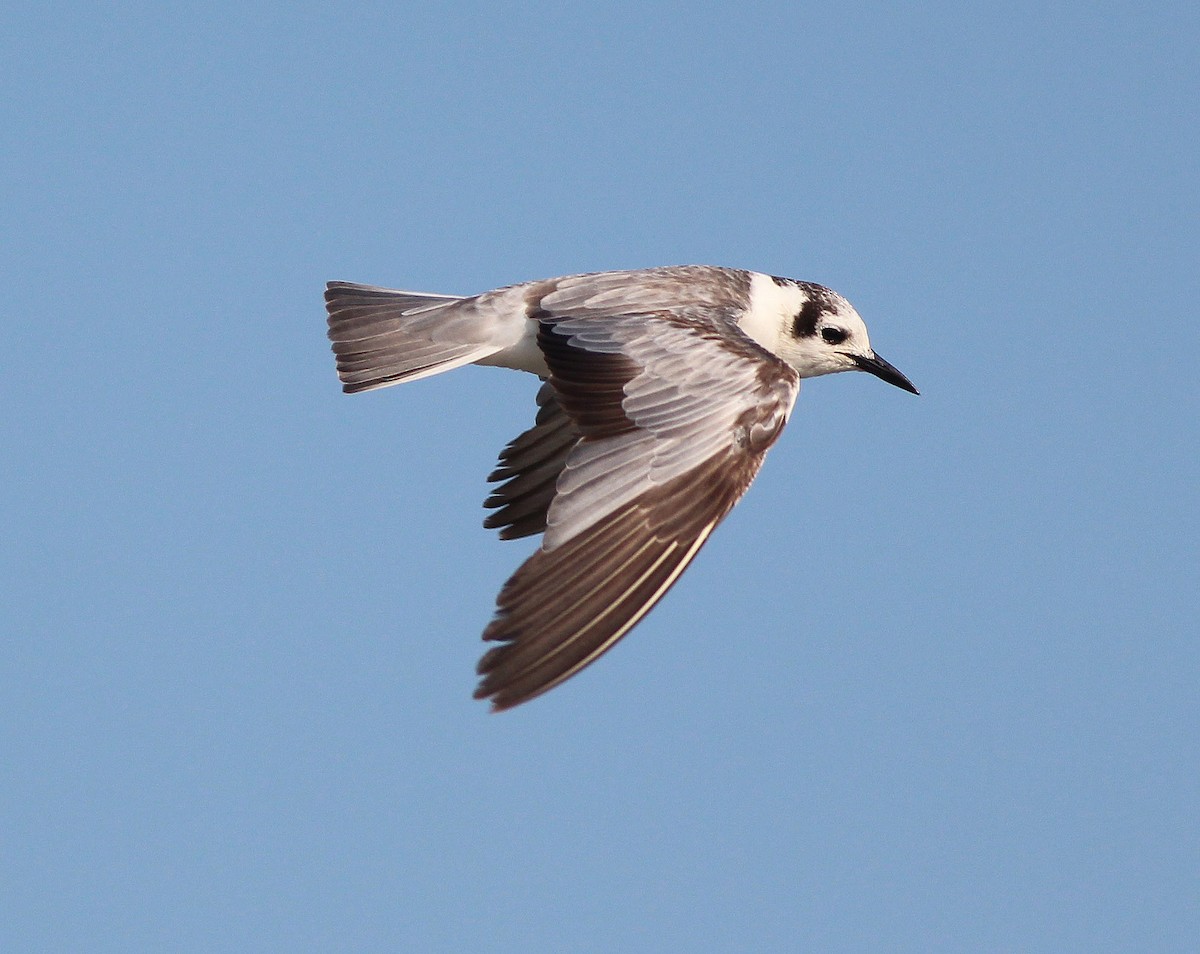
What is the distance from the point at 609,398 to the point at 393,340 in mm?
2349

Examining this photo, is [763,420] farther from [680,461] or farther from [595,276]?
[595,276]

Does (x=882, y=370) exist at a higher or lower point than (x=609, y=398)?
higher

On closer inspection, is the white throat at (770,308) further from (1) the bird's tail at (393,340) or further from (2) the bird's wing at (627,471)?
(1) the bird's tail at (393,340)

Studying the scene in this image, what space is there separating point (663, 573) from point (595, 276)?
3212mm

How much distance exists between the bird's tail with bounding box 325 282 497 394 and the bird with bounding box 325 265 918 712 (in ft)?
0.04

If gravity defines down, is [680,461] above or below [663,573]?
above

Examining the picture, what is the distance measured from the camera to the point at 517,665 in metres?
6.59

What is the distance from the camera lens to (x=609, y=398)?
807 cm

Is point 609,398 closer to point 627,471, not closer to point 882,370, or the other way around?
point 627,471

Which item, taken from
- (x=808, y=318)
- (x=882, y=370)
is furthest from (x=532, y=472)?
(x=882, y=370)

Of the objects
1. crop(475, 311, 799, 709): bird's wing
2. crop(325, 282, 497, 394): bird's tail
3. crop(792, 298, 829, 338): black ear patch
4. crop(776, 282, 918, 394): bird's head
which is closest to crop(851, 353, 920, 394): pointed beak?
crop(776, 282, 918, 394): bird's head

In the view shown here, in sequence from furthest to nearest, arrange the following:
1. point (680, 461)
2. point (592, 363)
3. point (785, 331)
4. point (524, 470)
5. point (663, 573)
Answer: point (785, 331)
point (524, 470)
point (592, 363)
point (680, 461)
point (663, 573)

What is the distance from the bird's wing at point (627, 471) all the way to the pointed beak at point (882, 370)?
6.86 feet

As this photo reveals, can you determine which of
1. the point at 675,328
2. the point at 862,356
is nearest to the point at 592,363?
the point at 675,328
